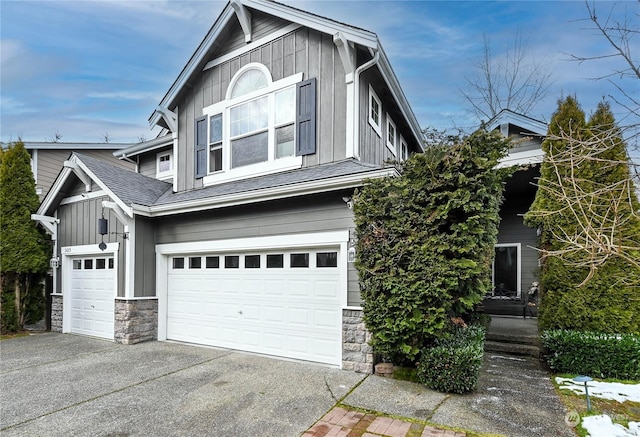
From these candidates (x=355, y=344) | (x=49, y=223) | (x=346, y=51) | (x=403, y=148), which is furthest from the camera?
(x=403, y=148)

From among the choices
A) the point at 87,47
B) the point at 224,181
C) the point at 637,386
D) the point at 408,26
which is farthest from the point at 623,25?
the point at 87,47

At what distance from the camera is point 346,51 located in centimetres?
652

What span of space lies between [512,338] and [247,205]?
586 centimetres

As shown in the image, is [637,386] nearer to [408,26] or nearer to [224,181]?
[224,181]

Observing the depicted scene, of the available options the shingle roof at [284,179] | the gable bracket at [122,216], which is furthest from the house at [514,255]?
the gable bracket at [122,216]

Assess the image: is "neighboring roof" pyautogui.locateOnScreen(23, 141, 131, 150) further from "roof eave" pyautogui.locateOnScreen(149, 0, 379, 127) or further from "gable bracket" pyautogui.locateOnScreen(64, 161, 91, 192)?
"roof eave" pyautogui.locateOnScreen(149, 0, 379, 127)

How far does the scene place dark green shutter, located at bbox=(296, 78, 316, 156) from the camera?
7.02m

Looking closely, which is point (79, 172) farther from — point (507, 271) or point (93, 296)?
point (507, 271)

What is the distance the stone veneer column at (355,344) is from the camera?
5.41 m

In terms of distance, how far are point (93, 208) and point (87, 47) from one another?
6.74 metres

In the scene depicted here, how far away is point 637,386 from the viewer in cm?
459

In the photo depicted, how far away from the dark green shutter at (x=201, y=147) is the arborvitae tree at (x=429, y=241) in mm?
5040

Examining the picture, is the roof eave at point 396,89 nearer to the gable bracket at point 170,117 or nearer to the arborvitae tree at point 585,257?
the arborvitae tree at point 585,257

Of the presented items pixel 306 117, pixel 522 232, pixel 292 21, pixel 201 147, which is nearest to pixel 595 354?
pixel 522 232
